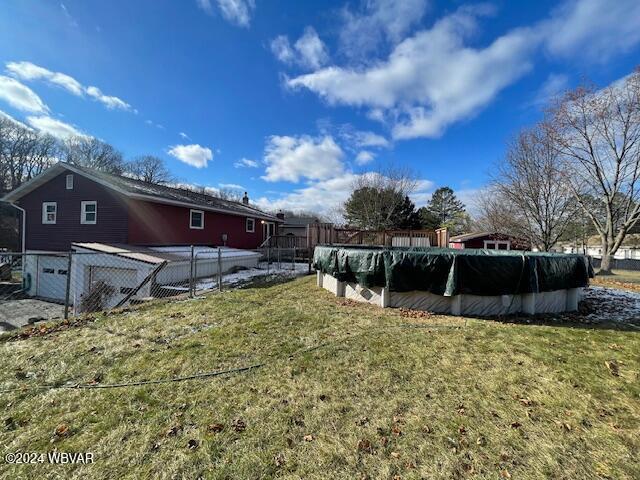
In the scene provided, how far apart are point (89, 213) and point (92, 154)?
34658 millimetres

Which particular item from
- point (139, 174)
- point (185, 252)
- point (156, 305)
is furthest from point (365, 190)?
point (139, 174)

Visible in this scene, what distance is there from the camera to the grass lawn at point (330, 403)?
88.0 inches

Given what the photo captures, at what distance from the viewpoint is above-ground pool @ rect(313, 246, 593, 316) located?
599cm

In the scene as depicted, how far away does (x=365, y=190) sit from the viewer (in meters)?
31.9

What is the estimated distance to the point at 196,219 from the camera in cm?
1602

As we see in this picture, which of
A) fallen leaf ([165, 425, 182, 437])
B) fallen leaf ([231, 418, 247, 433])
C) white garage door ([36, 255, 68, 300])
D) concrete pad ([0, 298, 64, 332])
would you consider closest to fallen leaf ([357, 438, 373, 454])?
fallen leaf ([231, 418, 247, 433])

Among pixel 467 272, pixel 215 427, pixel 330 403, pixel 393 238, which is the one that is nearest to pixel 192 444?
pixel 215 427

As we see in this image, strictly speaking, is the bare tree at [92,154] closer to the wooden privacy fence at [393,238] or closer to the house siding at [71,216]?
the house siding at [71,216]

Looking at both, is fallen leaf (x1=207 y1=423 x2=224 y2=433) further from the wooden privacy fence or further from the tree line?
the tree line

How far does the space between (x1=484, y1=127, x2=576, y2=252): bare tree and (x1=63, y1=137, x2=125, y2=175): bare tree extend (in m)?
45.3

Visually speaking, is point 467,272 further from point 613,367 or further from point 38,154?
point 38,154

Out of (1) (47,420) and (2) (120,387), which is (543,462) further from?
(1) (47,420)

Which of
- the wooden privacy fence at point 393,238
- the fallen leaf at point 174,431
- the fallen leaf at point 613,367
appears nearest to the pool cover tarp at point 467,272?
the fallen leaf at point 613,367

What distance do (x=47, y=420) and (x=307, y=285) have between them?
7164 mm
